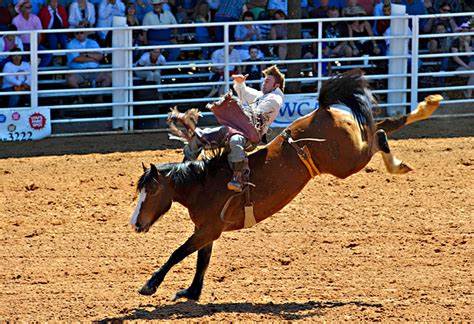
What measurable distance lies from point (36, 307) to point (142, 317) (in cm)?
92

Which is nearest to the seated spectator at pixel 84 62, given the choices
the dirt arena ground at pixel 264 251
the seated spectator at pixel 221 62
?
the seated spectator at pixel 221 62

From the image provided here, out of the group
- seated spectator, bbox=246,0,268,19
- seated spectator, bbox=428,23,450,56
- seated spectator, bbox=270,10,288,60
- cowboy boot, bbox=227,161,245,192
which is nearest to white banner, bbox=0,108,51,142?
seated spectator, bbox=270,10,288,60

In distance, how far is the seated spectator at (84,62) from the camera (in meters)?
14.4

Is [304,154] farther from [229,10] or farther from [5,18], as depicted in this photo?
[5,18]

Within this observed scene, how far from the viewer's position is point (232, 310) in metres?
7.46

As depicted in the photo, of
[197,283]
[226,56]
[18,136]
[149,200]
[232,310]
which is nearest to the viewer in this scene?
[232,310]

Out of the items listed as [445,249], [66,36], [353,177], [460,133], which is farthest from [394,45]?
[445,249]

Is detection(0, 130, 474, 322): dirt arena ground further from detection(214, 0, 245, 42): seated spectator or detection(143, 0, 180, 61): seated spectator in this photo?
detection(214, 0, 245, 42): seated spectator

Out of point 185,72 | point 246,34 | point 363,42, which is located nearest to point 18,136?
point 185,72

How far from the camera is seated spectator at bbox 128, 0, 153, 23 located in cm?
1505

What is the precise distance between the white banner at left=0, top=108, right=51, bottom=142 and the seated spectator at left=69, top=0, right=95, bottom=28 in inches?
66.1

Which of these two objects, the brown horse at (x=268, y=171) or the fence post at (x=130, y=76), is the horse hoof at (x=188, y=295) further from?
the fence post at (x=130, y=76)

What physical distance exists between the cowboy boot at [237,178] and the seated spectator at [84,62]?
705cm

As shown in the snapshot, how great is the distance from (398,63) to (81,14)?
15.7 feet
